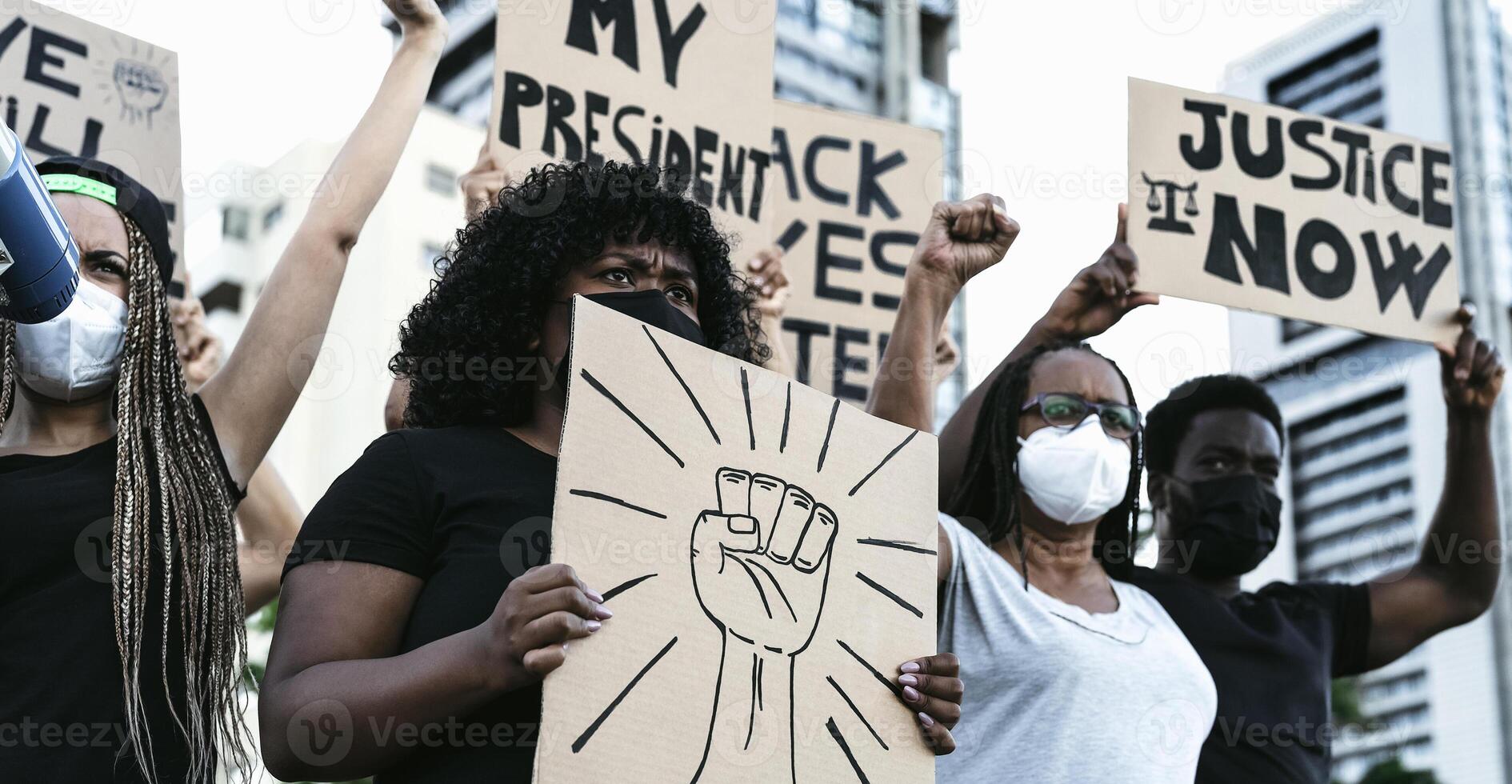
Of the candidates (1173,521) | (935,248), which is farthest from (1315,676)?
→ (935,248)

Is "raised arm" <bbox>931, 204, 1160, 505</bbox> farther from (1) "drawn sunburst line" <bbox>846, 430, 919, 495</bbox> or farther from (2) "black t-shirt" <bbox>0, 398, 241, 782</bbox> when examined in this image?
(2) "black t-shirt" <bbox>0, 398, 241, 782</bbox>

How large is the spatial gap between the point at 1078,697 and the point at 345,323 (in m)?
32.4

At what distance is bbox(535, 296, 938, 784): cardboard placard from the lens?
2.23 metres

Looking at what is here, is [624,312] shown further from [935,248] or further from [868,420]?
[935,248]

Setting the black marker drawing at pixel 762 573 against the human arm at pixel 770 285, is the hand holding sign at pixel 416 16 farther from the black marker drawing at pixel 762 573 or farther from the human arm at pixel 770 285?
the black marker drawing at pixel 762 573

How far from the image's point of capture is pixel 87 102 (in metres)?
4.31

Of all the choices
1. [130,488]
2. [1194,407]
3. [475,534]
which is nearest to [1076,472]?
[1194,407]

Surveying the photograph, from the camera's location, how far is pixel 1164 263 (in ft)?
15.0

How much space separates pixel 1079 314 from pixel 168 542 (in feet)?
7.42

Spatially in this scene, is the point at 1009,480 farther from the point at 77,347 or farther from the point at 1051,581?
the point at 77,347

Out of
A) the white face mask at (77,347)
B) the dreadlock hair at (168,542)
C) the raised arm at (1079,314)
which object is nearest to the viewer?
the dreadlock hair at (168,542)

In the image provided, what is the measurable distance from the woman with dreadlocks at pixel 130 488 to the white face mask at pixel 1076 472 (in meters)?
1.44

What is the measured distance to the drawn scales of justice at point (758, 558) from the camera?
2.36 m

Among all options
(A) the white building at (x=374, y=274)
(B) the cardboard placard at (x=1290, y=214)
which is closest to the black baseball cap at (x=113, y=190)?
(B) the cardboard placard at (x=1290, y=214)
